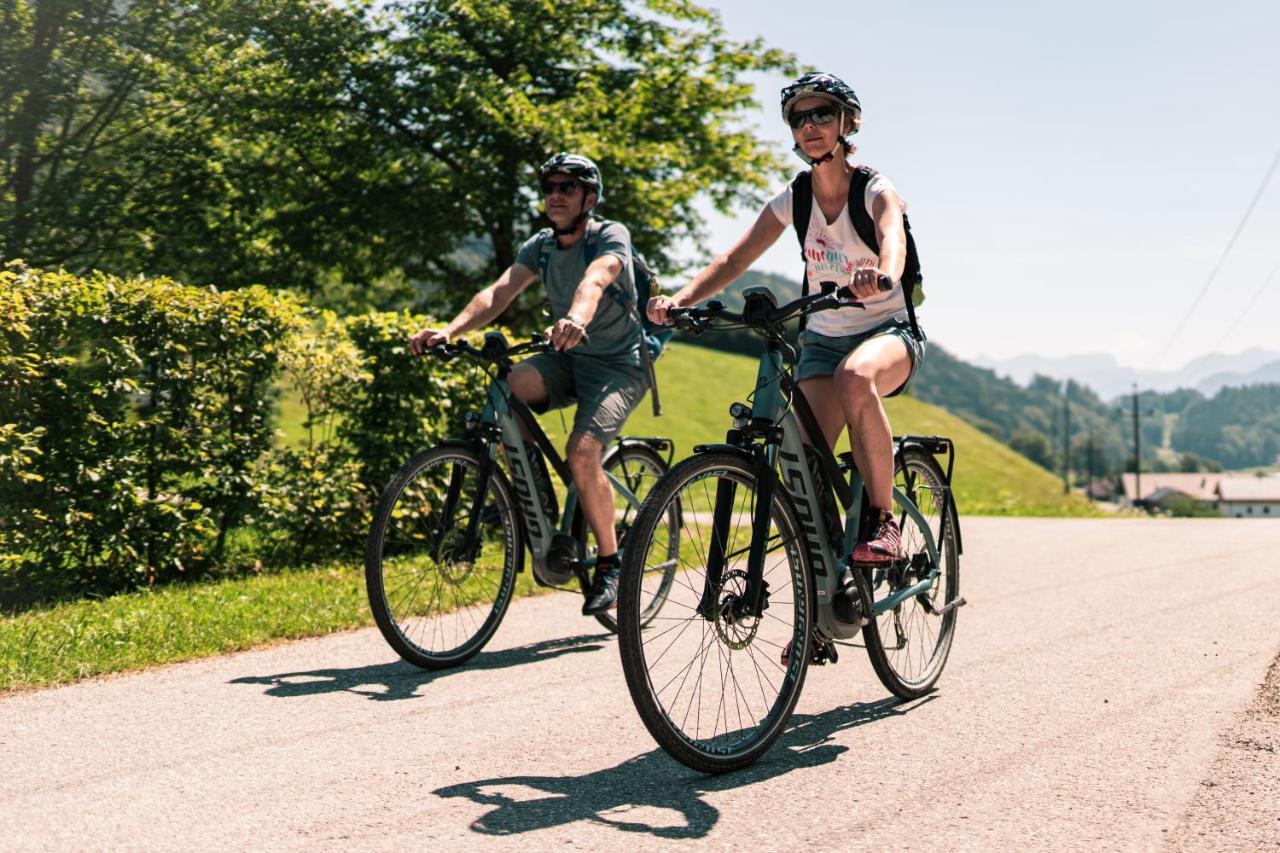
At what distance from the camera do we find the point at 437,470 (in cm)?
558

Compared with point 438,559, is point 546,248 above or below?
above

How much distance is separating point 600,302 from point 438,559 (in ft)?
5.09

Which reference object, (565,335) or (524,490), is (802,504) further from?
(524,490)

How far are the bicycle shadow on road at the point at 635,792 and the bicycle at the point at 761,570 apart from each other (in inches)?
3.9

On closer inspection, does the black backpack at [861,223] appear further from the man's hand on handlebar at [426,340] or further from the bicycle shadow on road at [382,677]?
the bicycle shadow on road at [382,677]

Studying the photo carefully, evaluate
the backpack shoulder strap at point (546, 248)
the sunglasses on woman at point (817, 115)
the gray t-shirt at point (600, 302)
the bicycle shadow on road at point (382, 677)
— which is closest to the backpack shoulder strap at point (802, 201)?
the sunglasses on woman at point (817, 115)

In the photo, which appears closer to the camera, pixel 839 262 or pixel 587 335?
pixel 839 262

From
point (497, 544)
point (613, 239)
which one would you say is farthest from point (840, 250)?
point (497, 544)

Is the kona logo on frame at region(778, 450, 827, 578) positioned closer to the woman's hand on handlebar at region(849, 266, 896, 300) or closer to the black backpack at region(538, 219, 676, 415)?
the woman's hand on handlebar at region(849, 266, 896, 300)

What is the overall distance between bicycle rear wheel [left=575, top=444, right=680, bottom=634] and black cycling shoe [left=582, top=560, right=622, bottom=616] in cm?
34

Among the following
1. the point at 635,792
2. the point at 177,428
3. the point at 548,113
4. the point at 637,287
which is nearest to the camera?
the point at 635,792

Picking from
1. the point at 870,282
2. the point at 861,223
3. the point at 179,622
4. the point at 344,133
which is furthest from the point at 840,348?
the point at 344,133

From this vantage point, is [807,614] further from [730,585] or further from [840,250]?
[840,250]

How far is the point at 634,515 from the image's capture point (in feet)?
19.7
